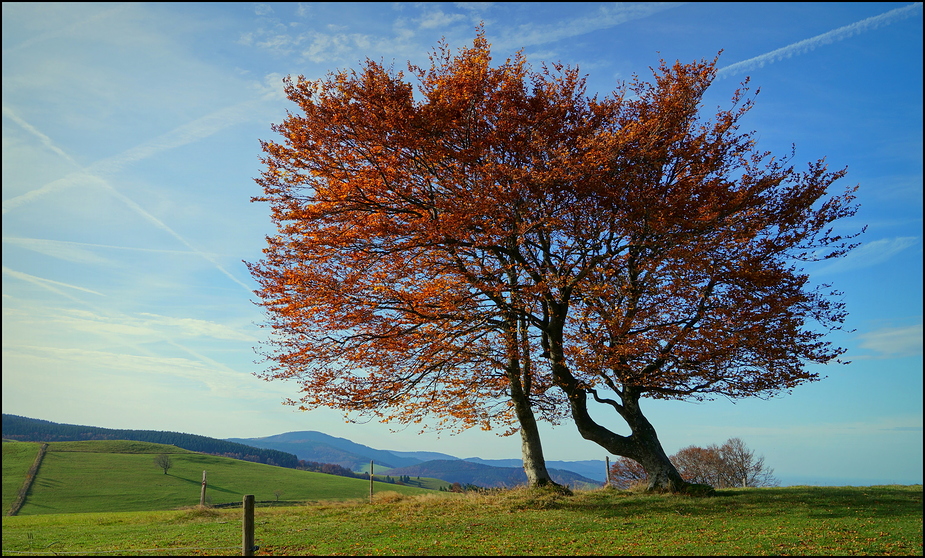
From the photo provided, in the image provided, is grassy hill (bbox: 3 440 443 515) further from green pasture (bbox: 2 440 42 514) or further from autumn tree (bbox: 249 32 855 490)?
autumn tree (bbox: 249 32 855 490)

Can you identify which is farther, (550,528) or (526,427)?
(526,427)

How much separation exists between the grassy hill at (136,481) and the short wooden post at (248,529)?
4146 centimetres

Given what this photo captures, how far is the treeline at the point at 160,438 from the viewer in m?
116

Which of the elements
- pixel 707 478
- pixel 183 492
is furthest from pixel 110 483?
pixel 707 478

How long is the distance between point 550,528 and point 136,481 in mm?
68171

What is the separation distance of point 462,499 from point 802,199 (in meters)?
14.9

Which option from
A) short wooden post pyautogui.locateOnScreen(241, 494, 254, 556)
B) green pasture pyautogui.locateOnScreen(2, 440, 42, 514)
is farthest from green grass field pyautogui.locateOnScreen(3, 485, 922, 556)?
green pasture pyautogui.locateOnScreen(2, 440, 42, 514)

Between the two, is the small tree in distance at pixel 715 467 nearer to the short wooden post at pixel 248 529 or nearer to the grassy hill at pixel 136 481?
the grassy hill at pixel 136 481

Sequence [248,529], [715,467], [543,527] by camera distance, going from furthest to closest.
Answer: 1. [715,467]
2. [543,527]
3. [248,529]

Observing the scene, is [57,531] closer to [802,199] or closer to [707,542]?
[707,542]

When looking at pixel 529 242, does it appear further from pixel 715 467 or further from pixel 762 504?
pixel 715 467

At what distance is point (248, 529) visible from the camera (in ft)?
32.8

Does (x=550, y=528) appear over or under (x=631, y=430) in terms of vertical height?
under

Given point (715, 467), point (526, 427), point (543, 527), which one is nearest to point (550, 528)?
point (543, 527)
